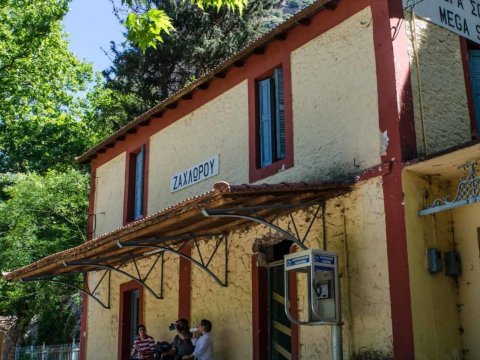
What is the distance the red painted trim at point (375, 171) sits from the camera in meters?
7.82

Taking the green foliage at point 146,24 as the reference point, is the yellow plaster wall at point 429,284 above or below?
below

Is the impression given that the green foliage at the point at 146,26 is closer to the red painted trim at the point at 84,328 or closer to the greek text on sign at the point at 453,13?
the greek text on sign at the point at 453,13

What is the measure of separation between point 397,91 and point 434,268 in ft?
7.43

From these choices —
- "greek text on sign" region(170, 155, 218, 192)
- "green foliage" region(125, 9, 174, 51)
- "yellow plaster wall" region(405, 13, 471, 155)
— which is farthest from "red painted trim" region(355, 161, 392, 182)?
"greek text on sign" region(170, 155, 218, 192)

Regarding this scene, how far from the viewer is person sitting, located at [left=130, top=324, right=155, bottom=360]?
37.1ft

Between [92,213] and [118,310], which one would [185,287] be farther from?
[92,213]

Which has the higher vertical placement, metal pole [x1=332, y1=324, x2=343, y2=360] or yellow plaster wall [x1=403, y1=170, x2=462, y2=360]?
yellow plaster wall [x1=403, y1=170, x2=462, y2=360]

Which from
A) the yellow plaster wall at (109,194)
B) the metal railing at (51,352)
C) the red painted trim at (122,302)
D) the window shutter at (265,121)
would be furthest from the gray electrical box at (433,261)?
the metal railing at (51,352)

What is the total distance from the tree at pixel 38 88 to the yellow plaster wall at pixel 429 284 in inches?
791

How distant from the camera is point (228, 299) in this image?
10422 mm

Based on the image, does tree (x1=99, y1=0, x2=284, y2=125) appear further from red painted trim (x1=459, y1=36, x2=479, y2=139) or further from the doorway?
red painted trim (x1=459, y1=36, x2=479, y2=139)

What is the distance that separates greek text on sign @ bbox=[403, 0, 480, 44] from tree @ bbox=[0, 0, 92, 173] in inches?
737

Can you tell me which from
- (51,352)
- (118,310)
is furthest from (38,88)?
(118,310)

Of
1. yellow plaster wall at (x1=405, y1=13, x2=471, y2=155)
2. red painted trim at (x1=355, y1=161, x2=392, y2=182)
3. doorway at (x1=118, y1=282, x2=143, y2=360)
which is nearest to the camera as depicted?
red painted trim at (x1=355, y1=161, x2=392, y2=182)
